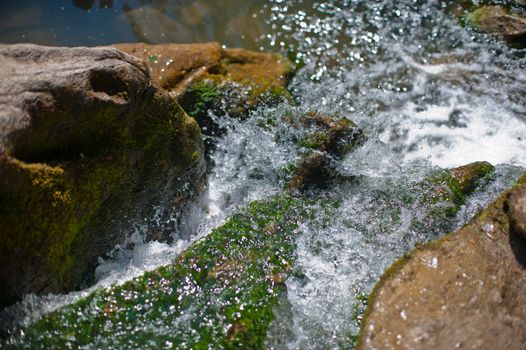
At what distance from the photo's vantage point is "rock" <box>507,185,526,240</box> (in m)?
3.47

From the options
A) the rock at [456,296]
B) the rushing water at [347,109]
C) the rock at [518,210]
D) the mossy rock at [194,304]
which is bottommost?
the rushing water at [347,109]

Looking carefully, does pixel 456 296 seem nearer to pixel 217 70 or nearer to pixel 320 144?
pixel 320 144

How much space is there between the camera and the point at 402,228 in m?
4.30

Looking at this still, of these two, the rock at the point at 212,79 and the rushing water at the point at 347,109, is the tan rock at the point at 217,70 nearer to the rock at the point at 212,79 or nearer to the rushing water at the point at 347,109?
the rock at the point at 212,79

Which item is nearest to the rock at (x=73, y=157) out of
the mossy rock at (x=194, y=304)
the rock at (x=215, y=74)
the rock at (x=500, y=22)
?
the mossy rock at (x=194, y=304)

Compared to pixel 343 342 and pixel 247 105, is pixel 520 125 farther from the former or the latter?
pixel 343 342

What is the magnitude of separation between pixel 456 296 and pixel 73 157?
272 cm

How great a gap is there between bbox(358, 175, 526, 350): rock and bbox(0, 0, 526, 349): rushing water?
0.45 m

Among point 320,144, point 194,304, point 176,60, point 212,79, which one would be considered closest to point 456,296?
point 194,304

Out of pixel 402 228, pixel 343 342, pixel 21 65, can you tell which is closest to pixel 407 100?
pixel 402 228

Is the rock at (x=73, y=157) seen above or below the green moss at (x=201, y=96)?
above

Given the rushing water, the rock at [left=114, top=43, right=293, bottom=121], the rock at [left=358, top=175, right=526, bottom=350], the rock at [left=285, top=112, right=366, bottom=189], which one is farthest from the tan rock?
the rock at [left=358, top=175, right=526, bottom=350]

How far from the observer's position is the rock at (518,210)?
3471 millimetres

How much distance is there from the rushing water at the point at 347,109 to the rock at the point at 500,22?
175 millimetres
